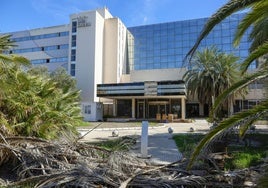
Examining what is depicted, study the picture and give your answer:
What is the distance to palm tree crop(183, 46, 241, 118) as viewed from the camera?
36.4m

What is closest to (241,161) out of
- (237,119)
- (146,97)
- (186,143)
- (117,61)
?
(237,119)

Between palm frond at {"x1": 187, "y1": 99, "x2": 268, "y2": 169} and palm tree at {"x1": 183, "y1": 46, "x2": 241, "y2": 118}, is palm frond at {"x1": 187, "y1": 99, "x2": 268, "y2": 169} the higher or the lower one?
the lower one

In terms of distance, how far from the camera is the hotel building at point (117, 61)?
153 ft

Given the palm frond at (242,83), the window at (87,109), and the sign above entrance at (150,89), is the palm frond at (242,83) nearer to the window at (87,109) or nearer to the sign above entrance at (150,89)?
the sign above entrance at (150,89)

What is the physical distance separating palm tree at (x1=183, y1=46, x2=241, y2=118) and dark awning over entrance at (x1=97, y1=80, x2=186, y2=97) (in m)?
3.32

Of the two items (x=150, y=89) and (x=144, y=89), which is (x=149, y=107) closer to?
(x=144, y=89)

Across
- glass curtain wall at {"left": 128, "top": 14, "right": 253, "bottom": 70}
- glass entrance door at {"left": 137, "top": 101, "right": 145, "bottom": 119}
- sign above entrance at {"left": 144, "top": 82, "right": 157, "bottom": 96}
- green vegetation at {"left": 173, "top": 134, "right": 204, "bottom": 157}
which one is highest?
glass curtain wall at {"left": 128, "top": 14, "right": 253, "bottom": 70}

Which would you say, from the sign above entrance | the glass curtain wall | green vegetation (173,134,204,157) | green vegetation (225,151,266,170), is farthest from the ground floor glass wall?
green vegetation (225,151,266,170)

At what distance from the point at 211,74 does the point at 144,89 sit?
11836mm

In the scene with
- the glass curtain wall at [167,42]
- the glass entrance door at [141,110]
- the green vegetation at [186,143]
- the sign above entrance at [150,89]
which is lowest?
the green vegetation at [186,143]

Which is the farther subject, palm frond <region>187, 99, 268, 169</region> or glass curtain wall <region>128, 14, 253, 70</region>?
glass curtain wall <region>128, 14, 253, 70</region>

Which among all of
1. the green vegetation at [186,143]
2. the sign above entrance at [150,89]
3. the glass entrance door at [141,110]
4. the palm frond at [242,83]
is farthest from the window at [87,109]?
the palm frond at [242,83]

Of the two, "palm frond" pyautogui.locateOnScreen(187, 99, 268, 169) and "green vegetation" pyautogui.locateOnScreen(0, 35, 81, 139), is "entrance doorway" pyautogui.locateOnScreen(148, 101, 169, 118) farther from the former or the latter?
"palm frond" pyautogui.locateOnScreen(187, 99, 268, 169)

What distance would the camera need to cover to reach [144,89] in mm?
45344
